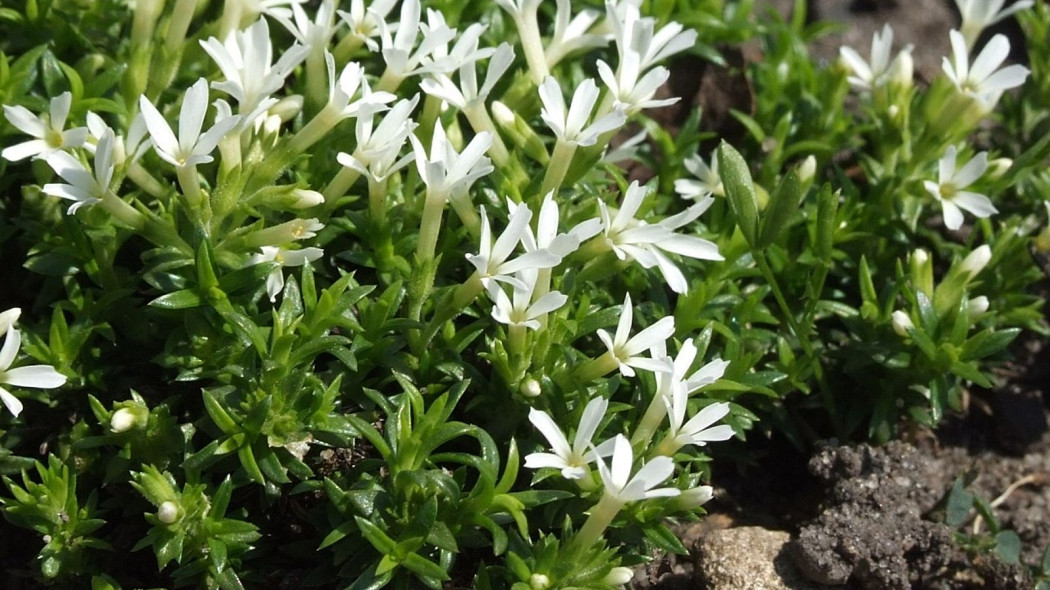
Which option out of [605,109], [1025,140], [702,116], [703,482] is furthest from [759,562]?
[1025,140]

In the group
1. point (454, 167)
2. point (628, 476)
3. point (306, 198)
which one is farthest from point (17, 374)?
point (628, 476)

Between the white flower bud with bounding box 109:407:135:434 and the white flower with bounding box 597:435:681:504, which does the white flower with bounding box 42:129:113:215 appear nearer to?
the white flower bud with bounding box 109:407:135:434

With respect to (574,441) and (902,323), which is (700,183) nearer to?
(902,323)

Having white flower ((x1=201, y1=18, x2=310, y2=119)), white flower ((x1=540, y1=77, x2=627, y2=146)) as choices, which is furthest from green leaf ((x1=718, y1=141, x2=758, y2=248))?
white flower ((x1=201, y1=18, x2=310, y2=119))

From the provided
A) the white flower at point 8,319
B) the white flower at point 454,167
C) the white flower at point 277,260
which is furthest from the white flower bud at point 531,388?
the white flower at point 8,319

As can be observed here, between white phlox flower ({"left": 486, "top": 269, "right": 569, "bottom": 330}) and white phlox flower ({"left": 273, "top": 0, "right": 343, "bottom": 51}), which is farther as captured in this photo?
white phlox flower ({"left": 273, "top": 0, "right": 343, "bottom": 51})
